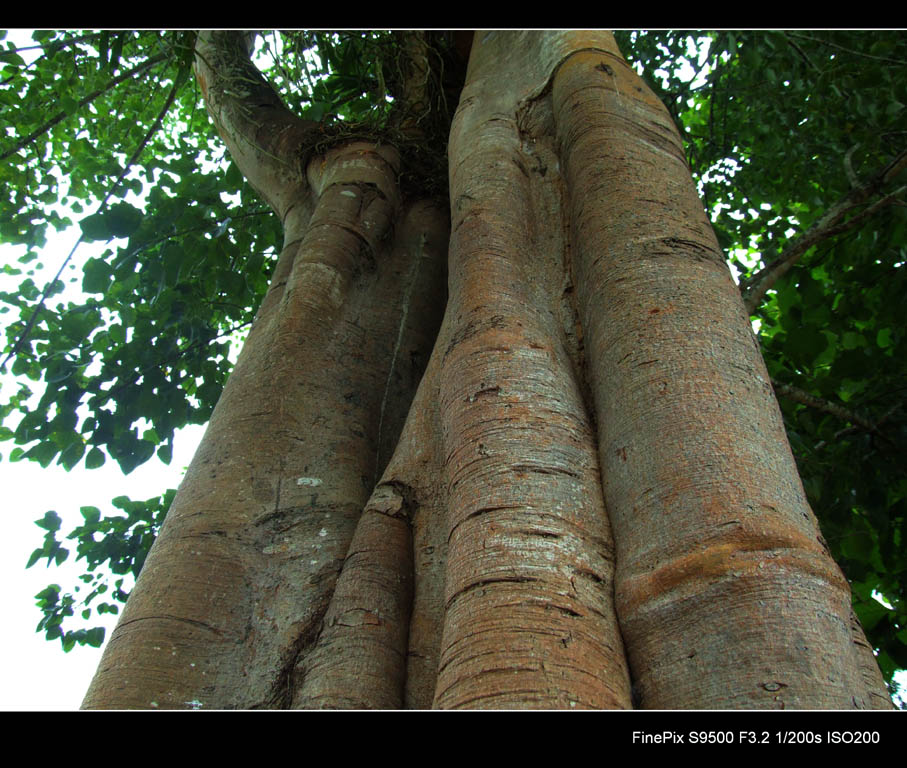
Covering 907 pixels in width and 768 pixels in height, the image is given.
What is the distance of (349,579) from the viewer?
5.59 ft

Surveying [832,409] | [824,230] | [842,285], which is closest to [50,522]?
[832,409]

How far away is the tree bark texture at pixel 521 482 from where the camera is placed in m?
1.23

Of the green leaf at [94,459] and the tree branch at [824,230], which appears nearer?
the tree branch at [824,230]

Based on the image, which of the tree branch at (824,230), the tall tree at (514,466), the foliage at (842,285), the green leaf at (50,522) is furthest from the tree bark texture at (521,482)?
the green leaf at (50,522)

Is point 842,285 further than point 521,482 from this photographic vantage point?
Yes

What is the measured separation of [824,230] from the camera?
313cm

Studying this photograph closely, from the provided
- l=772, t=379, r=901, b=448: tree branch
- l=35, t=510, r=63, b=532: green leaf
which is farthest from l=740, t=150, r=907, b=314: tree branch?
l=35, t=510, r=63, b=532: green leaf

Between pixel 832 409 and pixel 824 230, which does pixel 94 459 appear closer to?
pixel 832 409

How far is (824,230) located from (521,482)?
2.36m

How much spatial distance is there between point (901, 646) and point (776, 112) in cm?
324

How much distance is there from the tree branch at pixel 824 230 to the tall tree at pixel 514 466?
18 millimetres

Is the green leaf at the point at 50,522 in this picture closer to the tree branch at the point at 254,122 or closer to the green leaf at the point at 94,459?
the green leaf at the point at 94,459
